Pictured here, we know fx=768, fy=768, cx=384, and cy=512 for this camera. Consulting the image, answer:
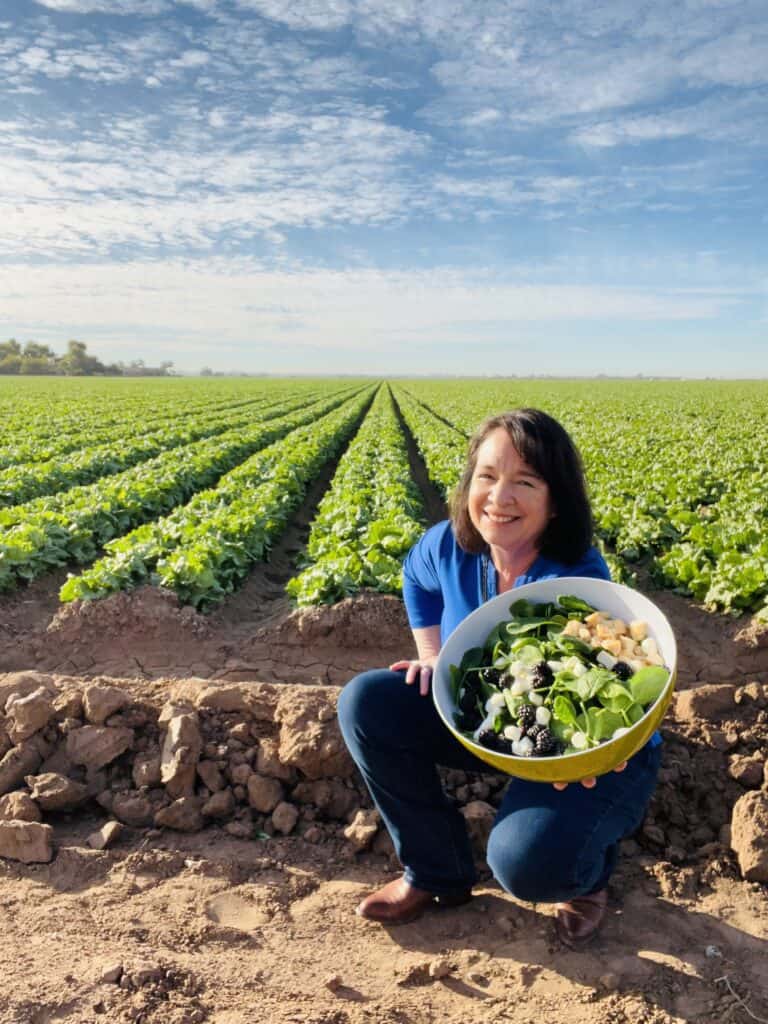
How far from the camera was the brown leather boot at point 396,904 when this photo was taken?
10.2 ft

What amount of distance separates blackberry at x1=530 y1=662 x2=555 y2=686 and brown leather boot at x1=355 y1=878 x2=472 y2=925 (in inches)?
44.8

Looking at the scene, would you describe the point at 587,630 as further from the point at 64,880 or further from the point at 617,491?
the point at 617,491

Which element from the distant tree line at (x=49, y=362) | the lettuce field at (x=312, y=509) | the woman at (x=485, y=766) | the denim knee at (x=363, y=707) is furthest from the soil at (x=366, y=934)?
the distant tree line at (x=49, y=362)

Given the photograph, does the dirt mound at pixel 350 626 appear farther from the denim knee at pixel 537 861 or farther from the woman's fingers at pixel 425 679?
the denim knee at pixel 537 861

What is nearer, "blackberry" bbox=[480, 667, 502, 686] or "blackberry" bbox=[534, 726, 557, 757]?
"blackberry" bbox=[534, 726, 557, 757]

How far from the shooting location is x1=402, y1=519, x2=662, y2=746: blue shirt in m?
3.14

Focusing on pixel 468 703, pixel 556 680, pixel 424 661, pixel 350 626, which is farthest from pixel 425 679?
pixel 350 626

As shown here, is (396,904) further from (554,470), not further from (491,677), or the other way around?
(554,470)

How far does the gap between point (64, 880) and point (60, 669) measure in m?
3.14

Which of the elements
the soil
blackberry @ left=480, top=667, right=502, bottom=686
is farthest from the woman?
blackberry @ left=480, top=667, right=502, bottom=686

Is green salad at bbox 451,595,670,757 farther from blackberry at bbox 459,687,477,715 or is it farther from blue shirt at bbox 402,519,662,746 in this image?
blue shirt at bbox 402,519,662,746

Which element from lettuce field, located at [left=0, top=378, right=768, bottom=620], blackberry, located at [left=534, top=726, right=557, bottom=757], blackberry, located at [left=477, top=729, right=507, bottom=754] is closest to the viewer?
blackberry, located at [left=534, top=726, right=557, bottom=757]

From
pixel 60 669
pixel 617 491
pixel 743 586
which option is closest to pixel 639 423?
pixel 617 491

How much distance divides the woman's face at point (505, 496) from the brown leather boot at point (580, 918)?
1.42 meters
